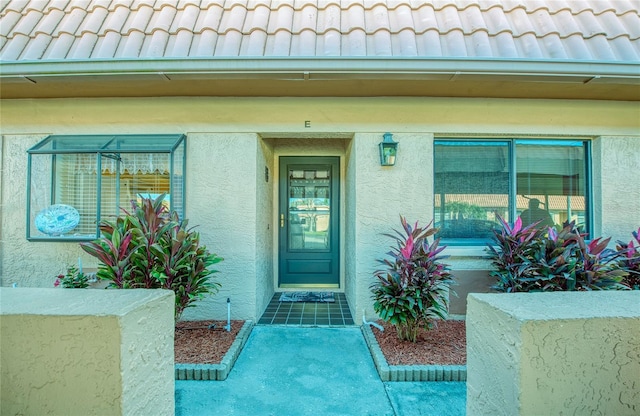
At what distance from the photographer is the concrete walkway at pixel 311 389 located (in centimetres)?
242

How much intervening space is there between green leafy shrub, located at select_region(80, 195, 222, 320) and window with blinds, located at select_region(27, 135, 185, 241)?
820mm

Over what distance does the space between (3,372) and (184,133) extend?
3.21m

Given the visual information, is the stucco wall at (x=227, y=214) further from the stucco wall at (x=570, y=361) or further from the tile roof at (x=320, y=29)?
the stucco wall at (x=570, y=361)

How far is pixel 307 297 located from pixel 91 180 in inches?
134

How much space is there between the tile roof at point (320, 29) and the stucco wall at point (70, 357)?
9.54 feet

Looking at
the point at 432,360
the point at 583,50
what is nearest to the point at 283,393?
Result: the point at 432,360

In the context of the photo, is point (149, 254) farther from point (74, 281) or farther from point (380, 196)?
point (380, 196)

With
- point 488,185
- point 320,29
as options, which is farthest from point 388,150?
point 320,29

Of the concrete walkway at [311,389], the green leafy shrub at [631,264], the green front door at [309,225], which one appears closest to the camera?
the concrete walkway at [311,389]

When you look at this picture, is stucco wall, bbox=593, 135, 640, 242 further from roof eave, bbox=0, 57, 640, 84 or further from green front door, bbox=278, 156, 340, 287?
green front door, bbox=278, 156, 340, 287

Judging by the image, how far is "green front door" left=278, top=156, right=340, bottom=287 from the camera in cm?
529

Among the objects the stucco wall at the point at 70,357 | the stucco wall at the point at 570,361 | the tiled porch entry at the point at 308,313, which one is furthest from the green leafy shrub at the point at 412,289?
the stucco wall at the point at 70,357

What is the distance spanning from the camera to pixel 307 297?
489cm

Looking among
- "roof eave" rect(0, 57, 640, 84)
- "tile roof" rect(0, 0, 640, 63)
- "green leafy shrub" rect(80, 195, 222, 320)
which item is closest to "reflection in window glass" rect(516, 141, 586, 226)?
"roof eave" rect(0, 57, 640, 84)
